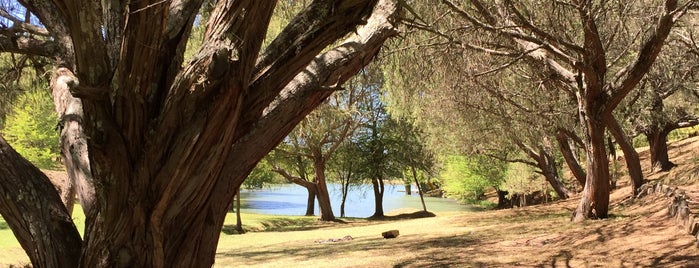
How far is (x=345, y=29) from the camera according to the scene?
10.5 ft

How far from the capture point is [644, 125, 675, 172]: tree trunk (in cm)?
2009

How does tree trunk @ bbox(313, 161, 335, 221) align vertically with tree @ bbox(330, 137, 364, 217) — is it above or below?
below

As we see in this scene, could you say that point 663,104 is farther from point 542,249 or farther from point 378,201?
point 378,201

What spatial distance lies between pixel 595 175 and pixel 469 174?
23983 mm

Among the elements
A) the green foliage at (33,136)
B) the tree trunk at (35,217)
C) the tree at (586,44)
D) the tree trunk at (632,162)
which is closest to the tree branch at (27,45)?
the tree trunk at (35,217)

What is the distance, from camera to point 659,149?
20.5 meters

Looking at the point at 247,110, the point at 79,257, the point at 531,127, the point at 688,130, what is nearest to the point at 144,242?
the point at 79,257

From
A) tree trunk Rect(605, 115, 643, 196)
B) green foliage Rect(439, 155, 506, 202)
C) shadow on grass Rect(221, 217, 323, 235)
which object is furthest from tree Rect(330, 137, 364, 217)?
tree trunk Rect(605, 115, 643, 196)

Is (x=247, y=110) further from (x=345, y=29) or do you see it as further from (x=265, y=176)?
(x=265, y=176)

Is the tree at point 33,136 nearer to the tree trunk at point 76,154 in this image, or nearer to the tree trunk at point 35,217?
the tree trunk at point 76,154

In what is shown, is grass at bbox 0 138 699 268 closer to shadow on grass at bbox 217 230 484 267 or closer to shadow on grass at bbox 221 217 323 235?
shadow on grass at bbox 217 230 484 267

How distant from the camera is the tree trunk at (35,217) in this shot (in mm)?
2977

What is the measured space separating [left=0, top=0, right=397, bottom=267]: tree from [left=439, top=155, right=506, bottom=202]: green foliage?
1017 inches

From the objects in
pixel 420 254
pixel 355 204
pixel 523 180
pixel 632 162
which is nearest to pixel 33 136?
pixel 420 254
